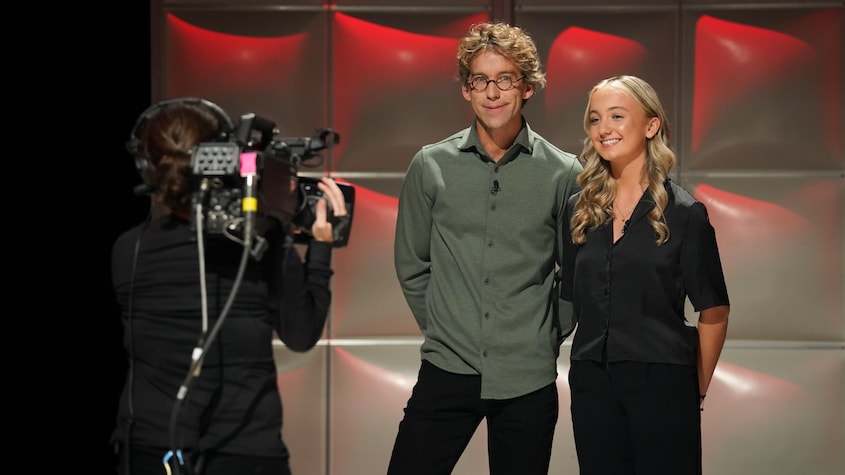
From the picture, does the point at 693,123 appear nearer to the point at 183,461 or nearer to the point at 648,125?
the point at 648,125

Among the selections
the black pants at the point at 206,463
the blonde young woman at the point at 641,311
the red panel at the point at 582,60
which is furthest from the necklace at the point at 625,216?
the red panel at the point at 582,60

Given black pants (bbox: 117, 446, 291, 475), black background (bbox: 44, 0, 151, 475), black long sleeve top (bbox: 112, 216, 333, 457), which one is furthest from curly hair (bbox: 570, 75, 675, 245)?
black background (bbox: 44, 0, 151, 475)

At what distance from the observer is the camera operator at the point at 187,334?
183 cm

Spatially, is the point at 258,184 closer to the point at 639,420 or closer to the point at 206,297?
the point at 206,297

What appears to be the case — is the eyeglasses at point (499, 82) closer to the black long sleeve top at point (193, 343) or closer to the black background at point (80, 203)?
the black long sleeve top at point (193, 343)

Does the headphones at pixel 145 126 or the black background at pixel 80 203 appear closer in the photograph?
the headphones at pixel 145 126

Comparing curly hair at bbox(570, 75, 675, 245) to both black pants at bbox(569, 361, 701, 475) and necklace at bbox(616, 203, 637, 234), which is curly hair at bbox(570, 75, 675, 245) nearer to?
necklace at bbox(616, 203, 637, 234)

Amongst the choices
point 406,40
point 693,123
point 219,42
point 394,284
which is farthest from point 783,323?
point 219,42

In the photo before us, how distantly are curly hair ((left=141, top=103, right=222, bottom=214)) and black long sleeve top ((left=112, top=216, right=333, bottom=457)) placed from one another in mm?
70

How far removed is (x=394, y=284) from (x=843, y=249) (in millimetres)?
1790

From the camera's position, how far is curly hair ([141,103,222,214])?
1.82 m

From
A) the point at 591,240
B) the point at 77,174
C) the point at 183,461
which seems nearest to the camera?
the point at 183,461

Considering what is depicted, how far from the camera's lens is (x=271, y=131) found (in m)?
2.04

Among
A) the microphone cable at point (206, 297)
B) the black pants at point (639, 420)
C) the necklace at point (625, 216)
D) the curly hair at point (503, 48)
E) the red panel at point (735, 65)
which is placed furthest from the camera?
the red panel at point (735, 65)
